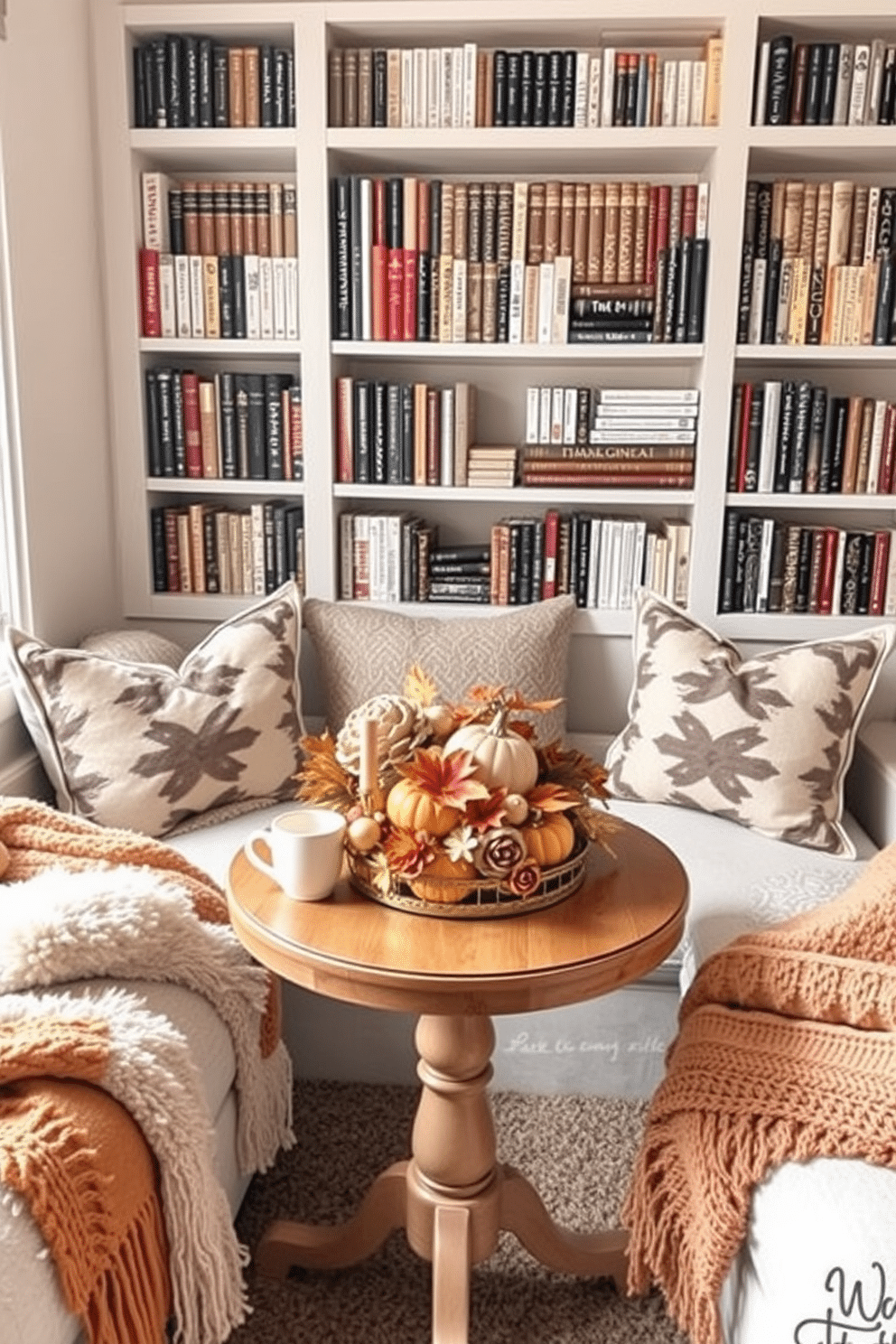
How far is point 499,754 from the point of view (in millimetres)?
1334

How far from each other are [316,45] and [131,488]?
0.97 metres

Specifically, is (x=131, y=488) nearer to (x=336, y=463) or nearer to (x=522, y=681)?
(x=336, y=463)

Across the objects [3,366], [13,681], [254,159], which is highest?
[254,159]

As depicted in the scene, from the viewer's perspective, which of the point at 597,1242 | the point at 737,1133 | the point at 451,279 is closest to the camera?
the point at 737,1133

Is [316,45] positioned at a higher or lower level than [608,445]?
higher

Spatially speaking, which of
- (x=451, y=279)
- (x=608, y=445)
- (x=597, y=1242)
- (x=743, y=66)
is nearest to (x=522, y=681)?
(x=608, y=445)

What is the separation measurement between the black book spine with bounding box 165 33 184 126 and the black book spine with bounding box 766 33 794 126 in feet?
3.85

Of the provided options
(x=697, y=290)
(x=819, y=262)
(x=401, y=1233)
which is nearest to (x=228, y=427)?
(x=697, y=290)

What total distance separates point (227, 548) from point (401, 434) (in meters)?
0.47

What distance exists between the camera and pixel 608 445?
242cm

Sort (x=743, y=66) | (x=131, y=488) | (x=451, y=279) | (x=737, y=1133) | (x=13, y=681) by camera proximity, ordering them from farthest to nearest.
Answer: (x=131, y=488) < (x=451, y=279) < (x=743, y=66) < (x=13, y=681) < (x=737, y=1133)

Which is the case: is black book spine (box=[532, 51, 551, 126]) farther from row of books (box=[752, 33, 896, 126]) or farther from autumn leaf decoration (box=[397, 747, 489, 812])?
autumn leaf decoration (box=[397, 747, 489, 812])

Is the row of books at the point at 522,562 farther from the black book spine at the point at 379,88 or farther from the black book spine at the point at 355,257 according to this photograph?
the black book spine at the point at 379,88

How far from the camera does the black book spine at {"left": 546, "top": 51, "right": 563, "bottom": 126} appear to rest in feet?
7.46
